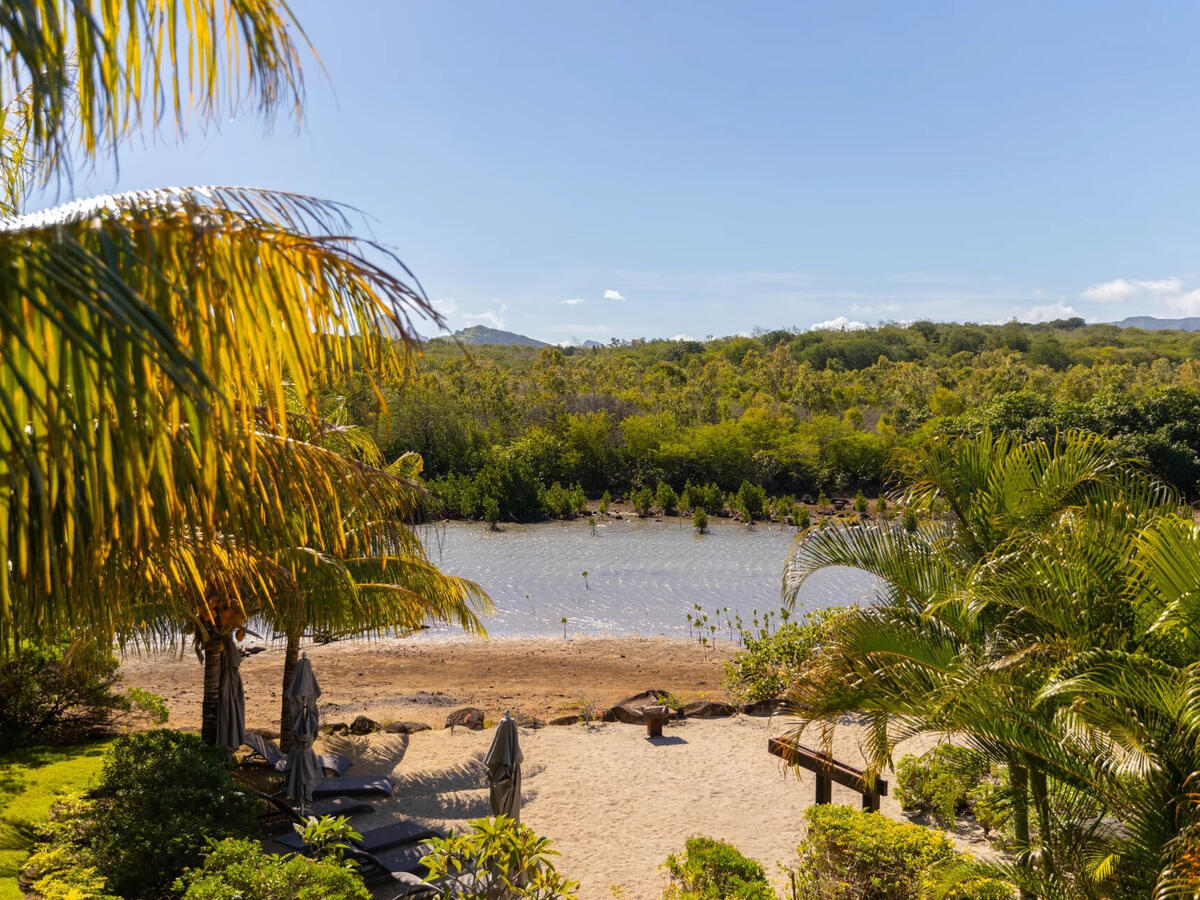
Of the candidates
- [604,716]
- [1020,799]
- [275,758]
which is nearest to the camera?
[1020,799]

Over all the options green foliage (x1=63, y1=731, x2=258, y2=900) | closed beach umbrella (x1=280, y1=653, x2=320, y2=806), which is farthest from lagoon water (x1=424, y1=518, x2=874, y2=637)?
green foliage (x1=63, y1=731, x2=258, y2=900)

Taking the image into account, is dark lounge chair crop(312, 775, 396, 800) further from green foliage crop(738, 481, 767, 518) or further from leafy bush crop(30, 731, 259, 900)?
green foliage crop(738, 481, 767, 518)

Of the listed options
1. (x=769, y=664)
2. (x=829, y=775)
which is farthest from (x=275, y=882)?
(x=769, y=664)

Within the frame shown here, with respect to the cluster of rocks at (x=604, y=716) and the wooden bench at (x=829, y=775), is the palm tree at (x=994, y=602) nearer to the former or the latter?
the wooden bench at (x=829, y=775)

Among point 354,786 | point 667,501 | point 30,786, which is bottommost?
point 354,786

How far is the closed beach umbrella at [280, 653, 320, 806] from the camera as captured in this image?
762 centimetres

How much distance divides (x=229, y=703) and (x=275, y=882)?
4.35m

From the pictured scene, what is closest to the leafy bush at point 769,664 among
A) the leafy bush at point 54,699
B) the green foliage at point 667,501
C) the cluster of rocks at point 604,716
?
the cluster of rocks at point 604,716

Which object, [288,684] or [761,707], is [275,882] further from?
[761,707]

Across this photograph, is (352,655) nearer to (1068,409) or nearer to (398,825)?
(398,825)

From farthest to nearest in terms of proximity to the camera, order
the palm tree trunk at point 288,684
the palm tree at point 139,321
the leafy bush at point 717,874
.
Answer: the palm tree trunk at point 288,684, the leafy bush at point 717,874, the palm tree at point 139,321

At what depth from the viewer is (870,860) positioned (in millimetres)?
5602

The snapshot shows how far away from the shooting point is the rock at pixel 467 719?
11078 millimetres

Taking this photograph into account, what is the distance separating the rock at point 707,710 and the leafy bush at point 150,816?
6.21 m
